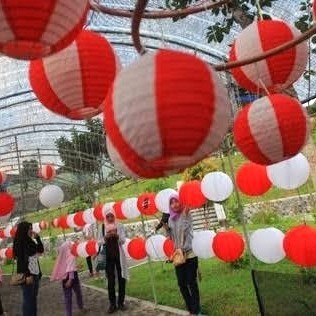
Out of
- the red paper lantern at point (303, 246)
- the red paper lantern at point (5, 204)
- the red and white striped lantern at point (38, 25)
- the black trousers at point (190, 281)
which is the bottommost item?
the black trousers at point (190, 281)

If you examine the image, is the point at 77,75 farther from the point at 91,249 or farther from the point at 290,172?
the point at 91,249

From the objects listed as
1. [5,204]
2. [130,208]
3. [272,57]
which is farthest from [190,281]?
[5,204]

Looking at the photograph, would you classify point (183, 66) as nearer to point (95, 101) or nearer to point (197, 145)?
point (197, 145)

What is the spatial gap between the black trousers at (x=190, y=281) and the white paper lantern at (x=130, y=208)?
223cm

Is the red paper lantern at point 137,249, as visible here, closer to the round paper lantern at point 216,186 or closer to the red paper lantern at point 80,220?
the round paper lantern at point 216,186

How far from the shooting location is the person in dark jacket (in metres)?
6.16

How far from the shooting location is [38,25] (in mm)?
1865

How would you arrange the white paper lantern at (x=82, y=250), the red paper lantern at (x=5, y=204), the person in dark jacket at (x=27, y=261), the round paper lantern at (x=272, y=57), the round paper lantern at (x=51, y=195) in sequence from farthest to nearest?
the round paper lantern at (x=51, y=195) → the white paper lantern at (x=82, y=250) → the red paper lantern at (x=5, y=204) → the person in dark jacket at (x=27, y=261) → the round paper lantern at (x=272, y=57)

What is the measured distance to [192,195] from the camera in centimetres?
596

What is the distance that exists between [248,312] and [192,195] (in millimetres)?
1454

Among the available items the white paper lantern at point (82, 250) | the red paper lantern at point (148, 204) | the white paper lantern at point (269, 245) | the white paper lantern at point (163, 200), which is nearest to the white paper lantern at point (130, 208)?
the red paper lantern at point (148, 204)

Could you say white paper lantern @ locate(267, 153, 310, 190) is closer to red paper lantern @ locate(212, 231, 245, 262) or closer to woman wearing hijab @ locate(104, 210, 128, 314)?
red paper lantern @ locate(212, 231, 245, 262)

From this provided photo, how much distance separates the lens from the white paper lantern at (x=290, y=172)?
181 inches

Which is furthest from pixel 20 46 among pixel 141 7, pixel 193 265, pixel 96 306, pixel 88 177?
pixel 88 177
